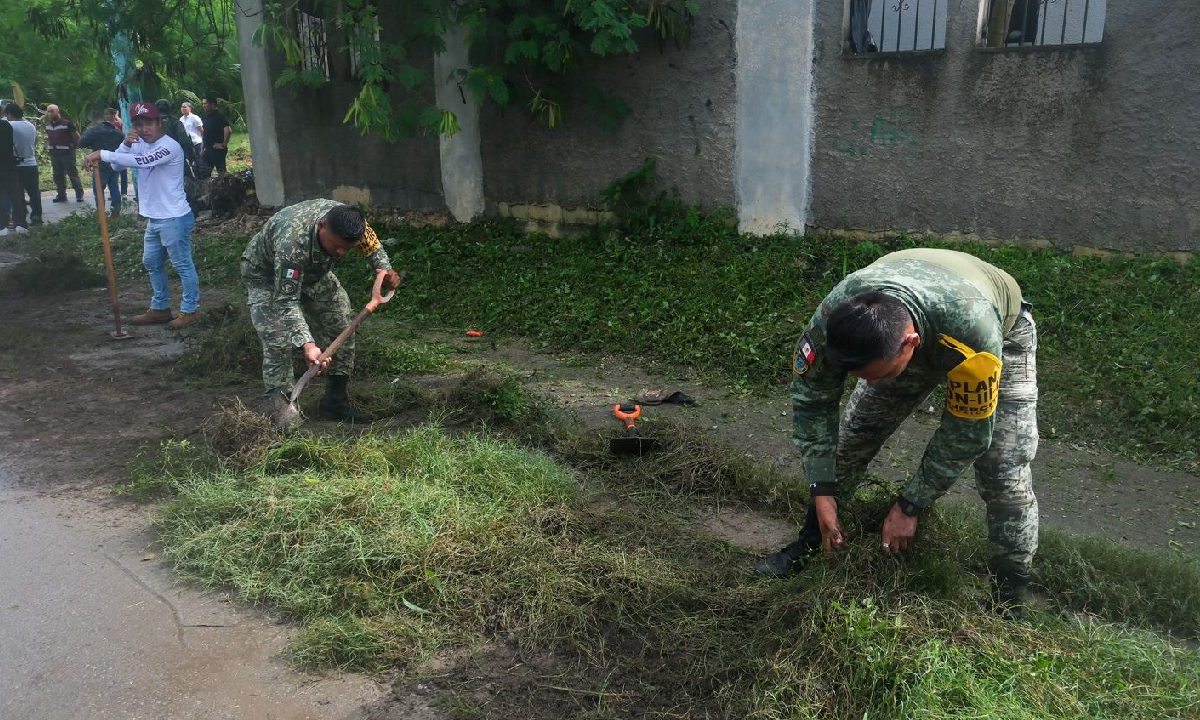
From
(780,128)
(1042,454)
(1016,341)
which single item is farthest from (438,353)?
(1016,341)

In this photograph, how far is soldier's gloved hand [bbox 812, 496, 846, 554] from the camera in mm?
3209

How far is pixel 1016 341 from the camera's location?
10.7 ft

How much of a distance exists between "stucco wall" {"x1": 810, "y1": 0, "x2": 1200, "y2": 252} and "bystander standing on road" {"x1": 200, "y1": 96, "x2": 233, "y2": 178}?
10229mm

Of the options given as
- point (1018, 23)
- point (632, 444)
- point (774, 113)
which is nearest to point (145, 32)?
point (774, 113)

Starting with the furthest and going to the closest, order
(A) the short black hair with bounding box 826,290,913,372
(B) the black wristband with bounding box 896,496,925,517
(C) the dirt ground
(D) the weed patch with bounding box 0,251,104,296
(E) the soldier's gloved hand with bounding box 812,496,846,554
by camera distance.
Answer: (D) the weed patch with bounding box 0,251,104,296 → (C) the dirt ground → (E) the soldier's gloved hand with bounding box 812,496,846,554 → (B) the black wristband with bounding box 896,496,925,517 → (A) the short black hair with bounding box 826,290,913,372

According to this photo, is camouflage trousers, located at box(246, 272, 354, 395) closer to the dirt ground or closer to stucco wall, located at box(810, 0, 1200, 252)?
the dirt ground

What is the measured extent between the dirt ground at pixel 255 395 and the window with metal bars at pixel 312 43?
460 centimetres

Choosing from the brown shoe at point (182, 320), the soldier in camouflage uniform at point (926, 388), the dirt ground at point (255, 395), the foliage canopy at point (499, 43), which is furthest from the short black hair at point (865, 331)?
the brown shoe at point (182, 320)

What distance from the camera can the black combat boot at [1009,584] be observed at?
3311 millimetres

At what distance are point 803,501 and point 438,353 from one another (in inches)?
138

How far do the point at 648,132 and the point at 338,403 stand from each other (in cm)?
432

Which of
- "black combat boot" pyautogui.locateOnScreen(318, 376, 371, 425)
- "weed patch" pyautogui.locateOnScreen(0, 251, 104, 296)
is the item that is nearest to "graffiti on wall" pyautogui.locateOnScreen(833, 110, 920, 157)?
"black combat boot" pyautogui.locateOnScreen(318, 376, 371, 425)

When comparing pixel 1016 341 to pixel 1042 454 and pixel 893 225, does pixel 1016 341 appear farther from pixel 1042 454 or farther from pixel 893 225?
pixel 893 225

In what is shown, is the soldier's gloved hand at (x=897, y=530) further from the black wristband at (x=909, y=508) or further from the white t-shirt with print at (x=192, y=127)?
the white t-shirt with print at (x=192, y=127)
